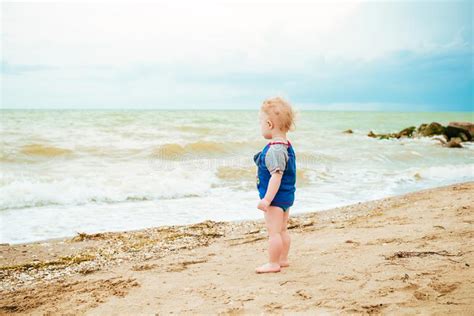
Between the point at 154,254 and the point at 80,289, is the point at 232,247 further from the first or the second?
the point at 80,289

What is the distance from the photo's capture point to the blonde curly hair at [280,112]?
4000 mm

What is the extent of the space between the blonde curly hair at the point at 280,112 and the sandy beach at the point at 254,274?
1.33 m

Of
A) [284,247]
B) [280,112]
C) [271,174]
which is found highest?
[280,112]

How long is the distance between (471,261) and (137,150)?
16642 mm

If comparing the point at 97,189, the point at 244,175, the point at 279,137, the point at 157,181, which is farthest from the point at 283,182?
the point at 244,175

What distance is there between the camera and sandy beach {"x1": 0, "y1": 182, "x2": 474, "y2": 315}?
3.22 metres

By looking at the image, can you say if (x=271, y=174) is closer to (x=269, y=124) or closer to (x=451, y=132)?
(x=269, y=124)

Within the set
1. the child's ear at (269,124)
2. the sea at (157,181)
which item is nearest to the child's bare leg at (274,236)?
the child's ear at (269,124)

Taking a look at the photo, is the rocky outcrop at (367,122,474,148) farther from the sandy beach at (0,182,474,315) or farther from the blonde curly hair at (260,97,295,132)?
the blonde curly hair at (260,97,295,132)

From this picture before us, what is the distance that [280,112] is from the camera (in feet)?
13.1

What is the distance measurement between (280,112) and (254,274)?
147 centimetres

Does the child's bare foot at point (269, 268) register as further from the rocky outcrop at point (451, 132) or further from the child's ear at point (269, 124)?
the rocky outcrop at point (451, 132)

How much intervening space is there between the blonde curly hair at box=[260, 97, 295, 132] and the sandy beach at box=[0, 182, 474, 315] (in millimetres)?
1327

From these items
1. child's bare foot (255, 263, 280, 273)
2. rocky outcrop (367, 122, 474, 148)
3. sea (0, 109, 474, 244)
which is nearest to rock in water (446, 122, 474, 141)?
rocky outcrop (367, 122, 474, 148)
